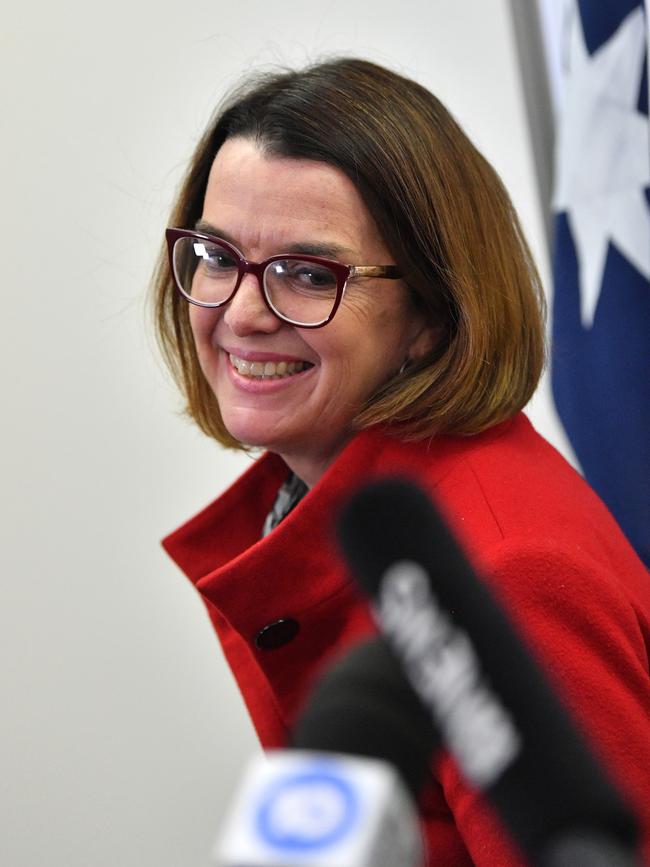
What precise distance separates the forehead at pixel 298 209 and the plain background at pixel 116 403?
74 centimetres

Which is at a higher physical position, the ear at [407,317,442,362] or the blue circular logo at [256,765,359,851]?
the blue circular logo at [256,765,359,851]

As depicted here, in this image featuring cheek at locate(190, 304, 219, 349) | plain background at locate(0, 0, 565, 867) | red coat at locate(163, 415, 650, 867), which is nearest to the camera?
red coat at locate(163, 415, 650, 867)

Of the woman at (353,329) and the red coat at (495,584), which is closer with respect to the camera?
the red coat at (495,584)

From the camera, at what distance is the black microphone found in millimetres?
284

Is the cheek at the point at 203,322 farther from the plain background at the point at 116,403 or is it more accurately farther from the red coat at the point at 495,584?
the plain background at the point at 116,403

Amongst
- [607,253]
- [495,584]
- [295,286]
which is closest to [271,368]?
[295,286]

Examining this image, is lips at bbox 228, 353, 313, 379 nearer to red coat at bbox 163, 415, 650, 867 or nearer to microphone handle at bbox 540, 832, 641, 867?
red coat at bbox 163, 415, 650, 867

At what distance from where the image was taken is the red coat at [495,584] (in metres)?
0.74

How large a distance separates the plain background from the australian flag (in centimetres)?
31

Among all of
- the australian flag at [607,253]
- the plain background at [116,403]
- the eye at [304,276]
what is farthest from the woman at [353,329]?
the plain background at [116,403]

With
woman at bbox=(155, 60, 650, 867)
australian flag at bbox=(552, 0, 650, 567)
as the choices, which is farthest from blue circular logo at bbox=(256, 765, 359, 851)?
australian flag at bbox=(552, 0, 650, 567)

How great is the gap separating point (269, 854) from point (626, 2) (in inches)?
50.3

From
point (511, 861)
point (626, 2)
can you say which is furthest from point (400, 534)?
point (626, 2)

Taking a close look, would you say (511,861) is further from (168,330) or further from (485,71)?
(485,71)
